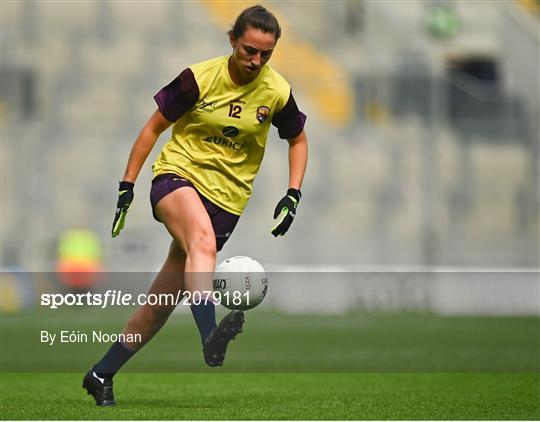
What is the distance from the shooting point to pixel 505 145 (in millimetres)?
20766

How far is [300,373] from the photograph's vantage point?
33.2 feet

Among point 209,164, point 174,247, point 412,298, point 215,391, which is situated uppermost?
point 209,164

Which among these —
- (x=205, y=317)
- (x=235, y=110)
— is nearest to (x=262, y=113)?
(x=235, y=110)

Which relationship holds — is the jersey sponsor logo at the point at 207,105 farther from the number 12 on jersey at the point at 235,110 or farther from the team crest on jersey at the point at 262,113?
the team crest on jersey at the point at 262,113

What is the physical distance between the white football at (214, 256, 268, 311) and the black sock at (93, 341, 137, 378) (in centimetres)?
85

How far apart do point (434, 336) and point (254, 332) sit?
226cm

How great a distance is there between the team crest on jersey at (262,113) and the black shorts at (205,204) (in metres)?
0.50

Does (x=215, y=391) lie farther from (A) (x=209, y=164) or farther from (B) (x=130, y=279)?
(B) (x=130, y=279)

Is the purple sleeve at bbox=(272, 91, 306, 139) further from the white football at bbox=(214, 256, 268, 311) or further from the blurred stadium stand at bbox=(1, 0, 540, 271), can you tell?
the blurred stadium stand at bbox=(1, 0, 540, 271)

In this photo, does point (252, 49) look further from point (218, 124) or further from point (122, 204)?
point (122, 204)

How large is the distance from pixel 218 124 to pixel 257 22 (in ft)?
1.96

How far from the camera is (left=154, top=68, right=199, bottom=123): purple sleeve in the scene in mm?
6590

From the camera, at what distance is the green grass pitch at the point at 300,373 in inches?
279

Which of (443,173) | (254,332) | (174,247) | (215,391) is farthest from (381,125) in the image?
(174,247)
